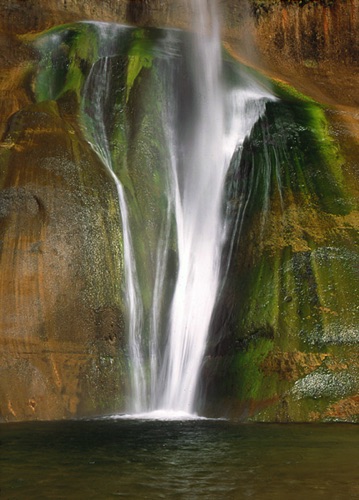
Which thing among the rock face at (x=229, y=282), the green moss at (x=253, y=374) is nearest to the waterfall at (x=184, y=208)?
the rock face at (x=229, y=282)

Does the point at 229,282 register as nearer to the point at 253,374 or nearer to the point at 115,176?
the point at 253,374

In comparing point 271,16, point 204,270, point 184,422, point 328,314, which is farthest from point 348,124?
point 271,16

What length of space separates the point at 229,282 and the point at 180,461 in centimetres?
594

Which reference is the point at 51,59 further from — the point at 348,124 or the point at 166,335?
the point at 166,335

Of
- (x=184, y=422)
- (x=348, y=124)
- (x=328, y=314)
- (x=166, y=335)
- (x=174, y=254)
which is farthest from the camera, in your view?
(x=348, y=124)

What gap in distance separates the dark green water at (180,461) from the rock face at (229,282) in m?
1.22

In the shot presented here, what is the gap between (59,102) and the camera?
691 inches

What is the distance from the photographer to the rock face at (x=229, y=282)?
1129 cm

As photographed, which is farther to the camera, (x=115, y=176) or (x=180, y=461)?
(x=115, y=176)

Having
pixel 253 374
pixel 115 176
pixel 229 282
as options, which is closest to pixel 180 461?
pixel 253 374

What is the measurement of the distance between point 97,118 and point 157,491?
11.9m

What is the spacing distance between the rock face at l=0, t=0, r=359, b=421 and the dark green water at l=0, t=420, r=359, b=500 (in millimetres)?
1219

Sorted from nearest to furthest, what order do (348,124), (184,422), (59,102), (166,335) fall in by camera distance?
(184,422), (166,335), (348,124), (59,102)

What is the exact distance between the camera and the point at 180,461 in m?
7.53
